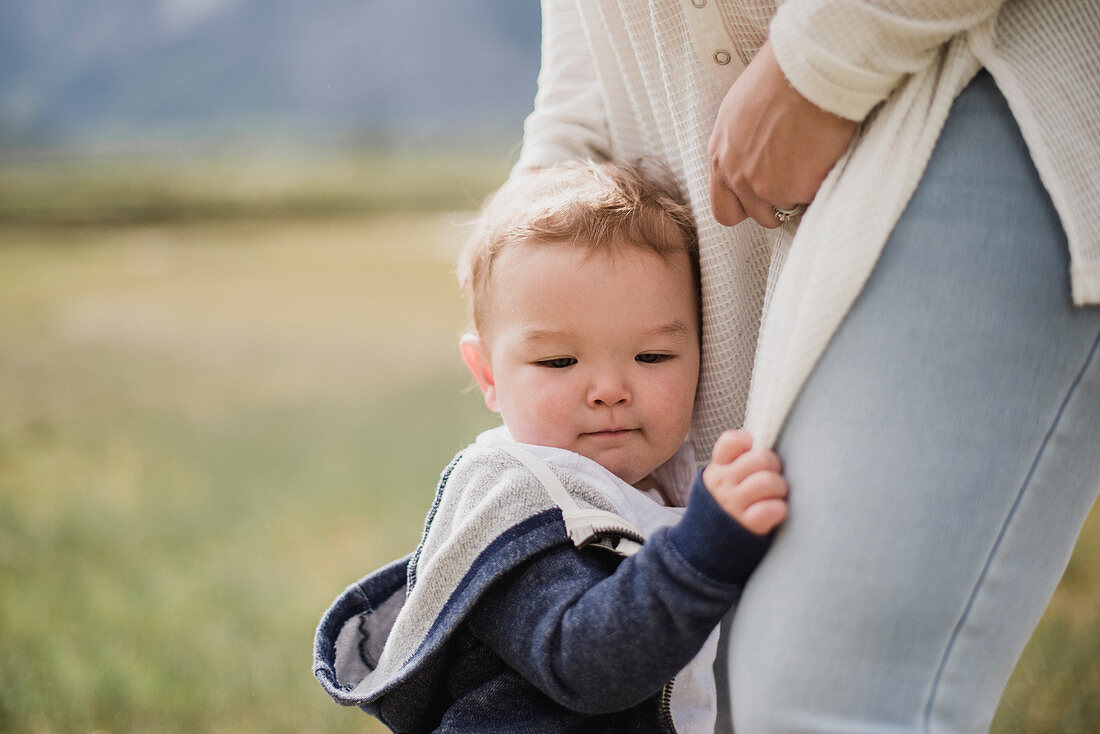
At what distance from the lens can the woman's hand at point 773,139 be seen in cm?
88

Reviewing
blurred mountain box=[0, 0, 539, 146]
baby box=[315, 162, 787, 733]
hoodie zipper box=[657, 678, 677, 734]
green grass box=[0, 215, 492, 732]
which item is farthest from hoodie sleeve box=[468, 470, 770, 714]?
blurred mountain box=[0, 0, 539, 146]

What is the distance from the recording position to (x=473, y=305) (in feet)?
4.57

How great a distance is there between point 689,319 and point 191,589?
7.46 feet

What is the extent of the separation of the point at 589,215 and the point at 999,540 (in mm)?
693

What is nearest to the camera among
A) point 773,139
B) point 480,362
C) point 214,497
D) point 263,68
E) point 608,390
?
point 773,139

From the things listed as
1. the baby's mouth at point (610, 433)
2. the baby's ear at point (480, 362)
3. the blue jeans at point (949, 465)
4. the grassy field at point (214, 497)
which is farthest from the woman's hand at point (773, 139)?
the grassy field at point (214, 497)

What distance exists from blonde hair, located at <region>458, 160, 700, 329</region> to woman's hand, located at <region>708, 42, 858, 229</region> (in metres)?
0.26

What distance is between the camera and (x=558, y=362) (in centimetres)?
124

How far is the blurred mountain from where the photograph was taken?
15008 mm

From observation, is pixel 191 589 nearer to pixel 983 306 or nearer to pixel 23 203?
pixel 983 306

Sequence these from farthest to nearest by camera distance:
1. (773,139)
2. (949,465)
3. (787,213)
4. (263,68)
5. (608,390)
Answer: (263,68) < (608,390) < (787,213) < (773,139) < (949,465)

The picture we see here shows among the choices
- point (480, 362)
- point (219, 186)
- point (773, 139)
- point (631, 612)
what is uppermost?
point (773, 139)

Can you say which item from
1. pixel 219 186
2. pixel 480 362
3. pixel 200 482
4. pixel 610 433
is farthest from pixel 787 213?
pixel 219 186

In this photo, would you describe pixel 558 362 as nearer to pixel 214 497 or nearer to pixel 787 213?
pixel 787 213
